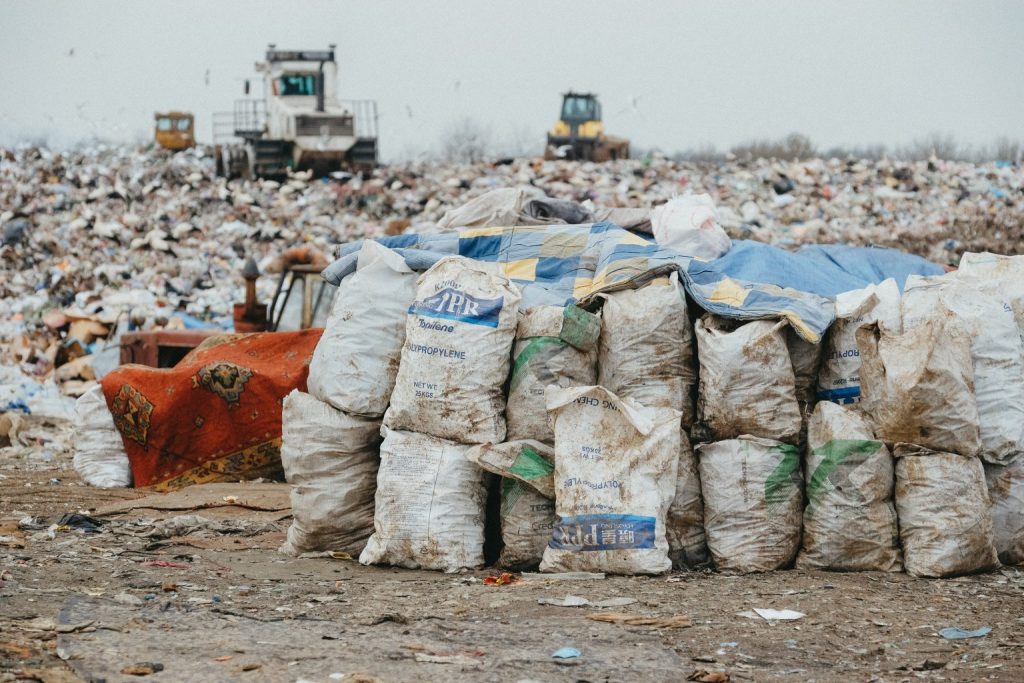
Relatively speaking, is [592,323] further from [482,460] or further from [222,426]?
[222,426]

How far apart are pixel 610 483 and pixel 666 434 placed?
24 centimetres

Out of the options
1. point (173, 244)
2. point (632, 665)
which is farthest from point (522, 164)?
point (632, 665)

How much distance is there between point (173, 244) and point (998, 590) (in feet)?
45.7

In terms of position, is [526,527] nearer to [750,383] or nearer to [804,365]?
[750,383]

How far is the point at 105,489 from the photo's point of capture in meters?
6.13

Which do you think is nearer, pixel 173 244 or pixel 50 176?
pixel 173 244

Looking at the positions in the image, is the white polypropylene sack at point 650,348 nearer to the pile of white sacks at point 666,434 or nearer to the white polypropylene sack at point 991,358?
the pile of white sacks at point 666,434

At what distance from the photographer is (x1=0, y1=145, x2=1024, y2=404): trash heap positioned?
42.1 ft

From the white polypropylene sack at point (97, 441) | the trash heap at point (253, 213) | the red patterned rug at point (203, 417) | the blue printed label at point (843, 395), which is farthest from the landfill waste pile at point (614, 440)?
the trash heap at point (253, 213)

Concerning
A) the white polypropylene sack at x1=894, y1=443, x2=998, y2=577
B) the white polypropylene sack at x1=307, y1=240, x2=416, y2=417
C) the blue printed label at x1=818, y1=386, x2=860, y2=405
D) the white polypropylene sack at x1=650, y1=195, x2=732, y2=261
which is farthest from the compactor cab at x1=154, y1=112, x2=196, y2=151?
the white polypropylene sack at x1=894, y1=443, x2=998, y2=577

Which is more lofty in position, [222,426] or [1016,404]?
[1016,404]

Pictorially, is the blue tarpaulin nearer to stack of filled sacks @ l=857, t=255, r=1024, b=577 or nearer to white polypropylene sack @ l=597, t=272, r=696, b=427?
white polypropylene sack @ l=597, t=272, r=696, b=427

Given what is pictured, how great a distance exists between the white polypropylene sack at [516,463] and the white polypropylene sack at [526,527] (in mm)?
76

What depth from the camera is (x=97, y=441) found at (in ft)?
20.8
